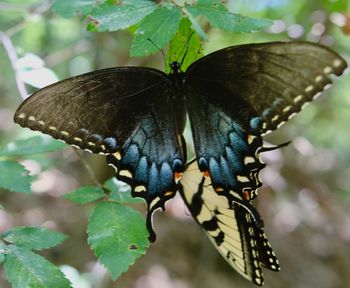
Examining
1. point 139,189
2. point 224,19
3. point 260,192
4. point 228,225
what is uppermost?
point 224,19

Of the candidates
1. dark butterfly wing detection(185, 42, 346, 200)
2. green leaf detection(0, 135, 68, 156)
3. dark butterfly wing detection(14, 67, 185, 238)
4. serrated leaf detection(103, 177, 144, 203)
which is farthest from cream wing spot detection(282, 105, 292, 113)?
green leaf detection(0, 135, 68, 156)

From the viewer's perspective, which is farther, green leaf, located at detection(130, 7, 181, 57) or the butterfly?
the butterfly

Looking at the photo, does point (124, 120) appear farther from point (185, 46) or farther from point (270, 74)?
point (270, 74)

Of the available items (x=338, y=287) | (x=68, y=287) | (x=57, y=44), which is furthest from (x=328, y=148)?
(x=68, y=287)

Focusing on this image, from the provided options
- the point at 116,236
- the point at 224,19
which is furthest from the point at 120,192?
the point at 224,19

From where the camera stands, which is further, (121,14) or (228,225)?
(228,225)

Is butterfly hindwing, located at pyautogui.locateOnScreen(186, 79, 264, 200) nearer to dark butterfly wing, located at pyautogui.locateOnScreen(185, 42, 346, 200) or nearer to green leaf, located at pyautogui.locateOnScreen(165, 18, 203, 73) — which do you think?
dark butterfly wing, located at pyautogui.locateOnScreen(185, 42, 346, 200)
